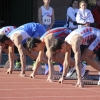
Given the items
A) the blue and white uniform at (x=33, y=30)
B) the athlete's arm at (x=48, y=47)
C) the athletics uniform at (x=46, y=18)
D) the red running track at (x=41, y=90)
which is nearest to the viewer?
the red running track at (x=41, y=90)

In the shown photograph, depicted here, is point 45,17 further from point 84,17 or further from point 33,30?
point 84,17

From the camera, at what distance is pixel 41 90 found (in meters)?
10.1

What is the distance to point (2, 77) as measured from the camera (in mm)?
12352

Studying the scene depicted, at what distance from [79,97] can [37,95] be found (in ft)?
2.63

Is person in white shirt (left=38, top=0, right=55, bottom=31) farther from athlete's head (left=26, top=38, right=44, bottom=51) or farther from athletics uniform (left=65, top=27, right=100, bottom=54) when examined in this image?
athletics uniform (left=65, top=27, right=100, bottom=54)

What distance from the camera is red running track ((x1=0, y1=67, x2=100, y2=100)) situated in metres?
9.21

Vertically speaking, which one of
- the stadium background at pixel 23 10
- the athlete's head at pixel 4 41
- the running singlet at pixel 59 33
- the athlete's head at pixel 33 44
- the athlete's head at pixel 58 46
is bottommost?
the athlete's head at pixel 58 46

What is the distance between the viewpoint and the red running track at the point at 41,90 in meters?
9.21

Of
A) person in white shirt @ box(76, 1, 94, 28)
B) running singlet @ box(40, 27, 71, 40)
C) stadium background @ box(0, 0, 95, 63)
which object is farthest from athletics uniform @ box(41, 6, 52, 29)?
stadium background @ box(0, 0, 95, 63)

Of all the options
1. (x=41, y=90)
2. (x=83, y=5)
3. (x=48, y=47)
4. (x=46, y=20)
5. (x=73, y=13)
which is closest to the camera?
(x=41, y=90)

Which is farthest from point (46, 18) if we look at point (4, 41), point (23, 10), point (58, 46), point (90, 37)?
point (23, 10)

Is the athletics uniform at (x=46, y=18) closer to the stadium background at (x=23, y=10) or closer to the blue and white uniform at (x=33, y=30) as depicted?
the blue and white uniform at (x=33, y=30)

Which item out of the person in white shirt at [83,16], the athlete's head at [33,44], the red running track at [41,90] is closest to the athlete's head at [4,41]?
the red running track at [41,90]

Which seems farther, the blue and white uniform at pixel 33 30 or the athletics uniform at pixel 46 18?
the athletics uniform at pixel 46 18
